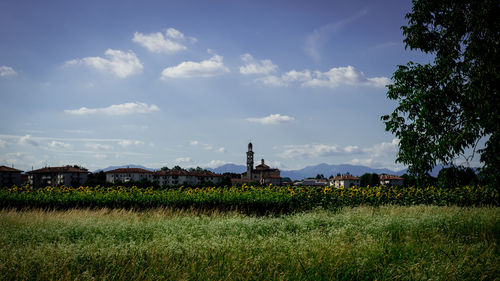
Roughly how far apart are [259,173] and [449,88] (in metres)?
136

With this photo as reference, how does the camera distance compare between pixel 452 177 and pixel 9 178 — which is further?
pixel 9 178

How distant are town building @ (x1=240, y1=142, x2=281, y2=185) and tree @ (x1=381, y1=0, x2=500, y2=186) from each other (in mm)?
106623

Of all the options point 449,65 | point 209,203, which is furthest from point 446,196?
point 209,203

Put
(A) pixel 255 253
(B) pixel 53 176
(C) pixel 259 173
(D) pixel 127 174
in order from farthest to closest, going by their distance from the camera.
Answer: (C) pixel 259 173 < (D) pixel 127 174 < (B) pixel 53 176 < (A) pixel 255 253

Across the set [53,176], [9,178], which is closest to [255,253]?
[9,178]

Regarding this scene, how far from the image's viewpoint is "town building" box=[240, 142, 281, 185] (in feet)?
387

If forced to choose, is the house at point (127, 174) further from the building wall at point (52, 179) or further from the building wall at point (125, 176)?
the building wall at point (52, 179)

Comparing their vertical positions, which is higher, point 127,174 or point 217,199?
point 217,199

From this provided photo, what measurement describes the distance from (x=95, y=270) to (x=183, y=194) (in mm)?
10109

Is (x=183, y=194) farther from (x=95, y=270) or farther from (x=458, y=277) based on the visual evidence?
(x=458, y=277)

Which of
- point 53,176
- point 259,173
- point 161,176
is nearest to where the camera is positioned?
point 53,176

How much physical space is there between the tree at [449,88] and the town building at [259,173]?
350 ft

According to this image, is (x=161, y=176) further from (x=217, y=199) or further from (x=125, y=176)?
(x=217, y=199)

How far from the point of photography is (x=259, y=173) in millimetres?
144500
